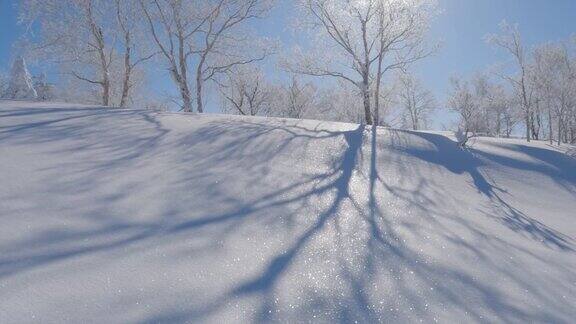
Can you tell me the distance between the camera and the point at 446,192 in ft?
15.7

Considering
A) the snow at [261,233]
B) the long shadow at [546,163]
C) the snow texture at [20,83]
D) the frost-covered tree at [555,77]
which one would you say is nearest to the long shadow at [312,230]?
the snow at [261,233]

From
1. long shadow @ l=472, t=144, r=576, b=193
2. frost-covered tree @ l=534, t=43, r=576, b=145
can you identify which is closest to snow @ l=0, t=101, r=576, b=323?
long shadow @ l=472, t=144, r=576, b=193

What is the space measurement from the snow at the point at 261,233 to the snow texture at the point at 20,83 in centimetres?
1965

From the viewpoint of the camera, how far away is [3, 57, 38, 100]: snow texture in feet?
73.2

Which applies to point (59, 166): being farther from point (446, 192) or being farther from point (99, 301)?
point (446, 192)

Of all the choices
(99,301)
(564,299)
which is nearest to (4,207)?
(99,301)

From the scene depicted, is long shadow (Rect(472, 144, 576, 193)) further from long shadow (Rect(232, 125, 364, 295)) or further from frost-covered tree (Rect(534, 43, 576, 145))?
frost-covered tree (Rect(534, 43, 576, 145))

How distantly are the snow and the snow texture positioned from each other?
1965 centimetres

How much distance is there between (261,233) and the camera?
3.07m

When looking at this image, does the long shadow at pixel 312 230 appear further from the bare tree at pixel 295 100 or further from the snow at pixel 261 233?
the bare tree at pixel 295 100

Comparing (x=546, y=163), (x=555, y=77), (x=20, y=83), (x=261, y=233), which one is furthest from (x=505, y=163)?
(x=20, y=83)

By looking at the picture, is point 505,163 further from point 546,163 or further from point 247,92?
point 247,92

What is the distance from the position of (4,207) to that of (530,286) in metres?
3.74

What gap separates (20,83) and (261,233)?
25.1m
